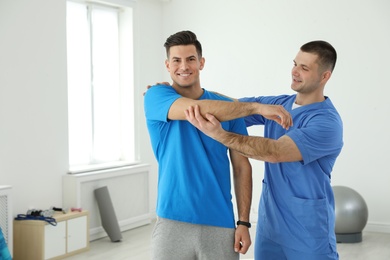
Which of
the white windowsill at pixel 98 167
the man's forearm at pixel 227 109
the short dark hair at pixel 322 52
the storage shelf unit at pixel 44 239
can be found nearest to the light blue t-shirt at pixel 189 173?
the man's forearm at pixel 227 109

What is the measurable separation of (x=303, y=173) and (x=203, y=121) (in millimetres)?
610

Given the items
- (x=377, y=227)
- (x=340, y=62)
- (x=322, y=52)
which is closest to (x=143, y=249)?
(x=377, y=227)

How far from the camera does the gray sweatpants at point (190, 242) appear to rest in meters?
1.94

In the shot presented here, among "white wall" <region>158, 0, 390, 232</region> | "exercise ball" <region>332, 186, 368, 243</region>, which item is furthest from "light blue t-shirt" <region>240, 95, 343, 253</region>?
"white wall" <region>158, 0, 390, 232</region>

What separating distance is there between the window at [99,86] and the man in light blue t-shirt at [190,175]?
13.1 ft

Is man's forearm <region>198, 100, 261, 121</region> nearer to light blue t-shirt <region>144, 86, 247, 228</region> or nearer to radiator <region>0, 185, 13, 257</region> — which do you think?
light blue t-shirt <region>144, 86, 247, 228</region>

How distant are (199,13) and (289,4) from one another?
127 cm

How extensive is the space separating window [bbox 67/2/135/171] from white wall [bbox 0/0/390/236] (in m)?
0.18

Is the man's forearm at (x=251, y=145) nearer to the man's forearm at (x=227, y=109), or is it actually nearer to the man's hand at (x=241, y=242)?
the man's forearm at (x=227, y=109)

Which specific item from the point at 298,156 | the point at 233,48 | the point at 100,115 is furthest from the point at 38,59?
the point at 298,156

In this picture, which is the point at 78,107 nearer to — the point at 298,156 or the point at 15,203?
the point at 15,203

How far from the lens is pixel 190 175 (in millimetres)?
1979

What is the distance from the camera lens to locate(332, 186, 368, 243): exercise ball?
5344mm

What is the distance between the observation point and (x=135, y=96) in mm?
6605
